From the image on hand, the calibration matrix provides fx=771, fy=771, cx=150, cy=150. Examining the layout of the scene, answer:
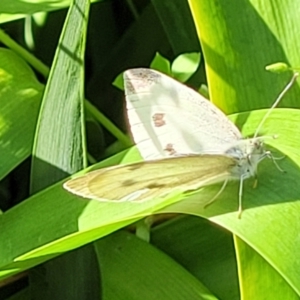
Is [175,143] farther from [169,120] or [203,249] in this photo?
[203,249]

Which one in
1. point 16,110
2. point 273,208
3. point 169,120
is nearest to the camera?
point 273,208

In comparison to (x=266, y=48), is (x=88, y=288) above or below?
below

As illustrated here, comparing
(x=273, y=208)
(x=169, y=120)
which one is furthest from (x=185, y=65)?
(x=273, y=208)

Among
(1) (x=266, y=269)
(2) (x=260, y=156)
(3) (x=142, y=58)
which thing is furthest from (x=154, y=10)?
(1) (x=266, y=269)

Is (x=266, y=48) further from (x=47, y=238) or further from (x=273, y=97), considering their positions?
(x=47, y=238)

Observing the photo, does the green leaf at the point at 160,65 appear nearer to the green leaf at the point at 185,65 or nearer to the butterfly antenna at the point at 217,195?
the green leaf at the point at 185,65

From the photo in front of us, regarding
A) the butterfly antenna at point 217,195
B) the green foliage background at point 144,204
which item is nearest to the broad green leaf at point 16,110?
the green foliage background at point 144,204
